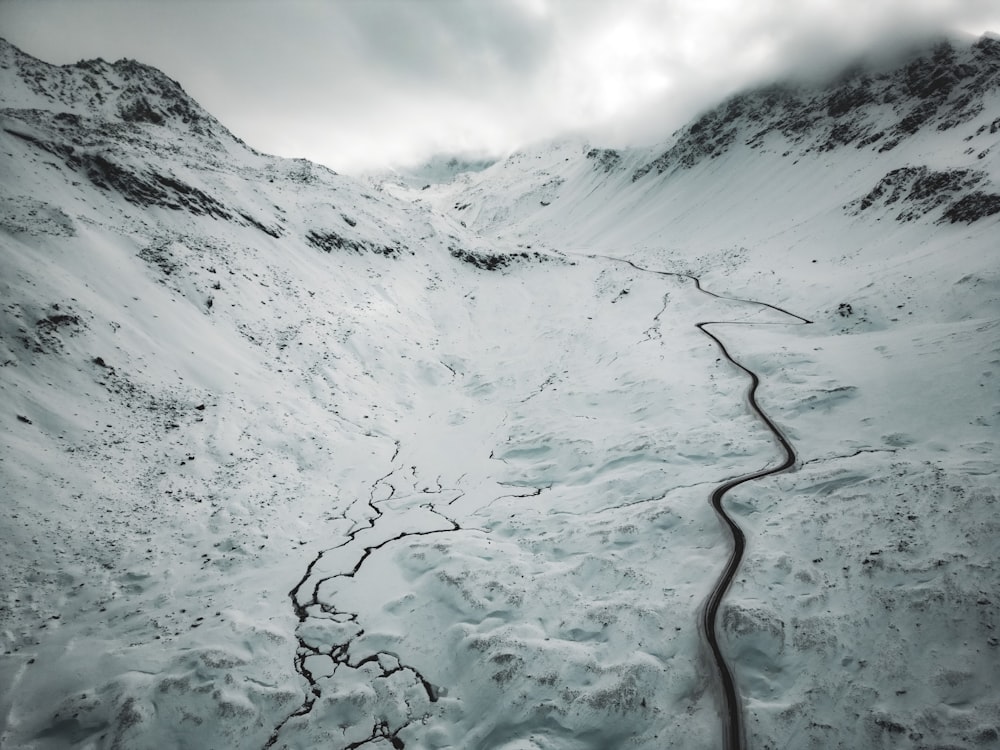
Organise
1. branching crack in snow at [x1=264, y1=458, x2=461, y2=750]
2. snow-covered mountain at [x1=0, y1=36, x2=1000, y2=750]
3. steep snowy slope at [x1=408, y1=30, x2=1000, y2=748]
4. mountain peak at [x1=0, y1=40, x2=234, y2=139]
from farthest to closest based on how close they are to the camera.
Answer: mountain peak at [x1=0, y1=40, x2=234, y2=139]
branching crack in snow at [x1=264, y1=458, x2=461, y2=750]
snow-covered mountain at [x1=0, y1=36, x2=1000, y2=750]
steep snowy slope at [x1=408, y1=30, x2=1000, y2=748]

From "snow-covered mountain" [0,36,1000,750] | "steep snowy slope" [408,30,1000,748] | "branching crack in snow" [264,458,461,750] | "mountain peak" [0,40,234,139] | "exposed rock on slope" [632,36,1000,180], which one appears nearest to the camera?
"steep snowy slope" [408,30,1000,748]

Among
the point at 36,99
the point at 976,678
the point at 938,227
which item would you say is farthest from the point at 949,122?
the point at 36,99

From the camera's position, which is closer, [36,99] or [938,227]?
[938,227]

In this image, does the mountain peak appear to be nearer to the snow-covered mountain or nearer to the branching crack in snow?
the snow-covered mountain

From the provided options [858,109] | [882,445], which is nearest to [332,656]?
[882,445]

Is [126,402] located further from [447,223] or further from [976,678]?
[447,223]

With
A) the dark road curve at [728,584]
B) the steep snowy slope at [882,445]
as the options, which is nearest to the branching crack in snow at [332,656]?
the dark road curve at [728,584]

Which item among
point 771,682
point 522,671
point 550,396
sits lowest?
point 522,671

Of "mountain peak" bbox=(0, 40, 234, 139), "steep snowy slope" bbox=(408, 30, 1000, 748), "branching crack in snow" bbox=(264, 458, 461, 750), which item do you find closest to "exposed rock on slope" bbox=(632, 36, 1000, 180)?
"steep snowy slope" bbox=(408, 30, 1000, 748)

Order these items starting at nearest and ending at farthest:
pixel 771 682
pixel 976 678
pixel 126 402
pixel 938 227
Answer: pixel 976 678, pixel 771 682, pixel 126 402, pixel 938 227
